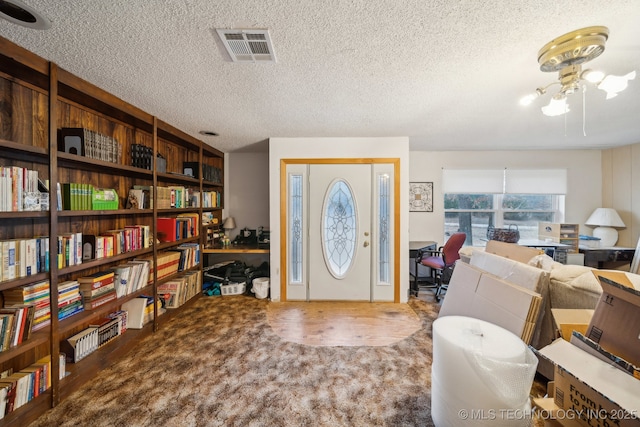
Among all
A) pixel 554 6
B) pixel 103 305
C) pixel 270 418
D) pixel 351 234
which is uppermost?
pixel 554 6

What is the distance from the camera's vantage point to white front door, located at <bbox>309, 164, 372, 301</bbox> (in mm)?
3244

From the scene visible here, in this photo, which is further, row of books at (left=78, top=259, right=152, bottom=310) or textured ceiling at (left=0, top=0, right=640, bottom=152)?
row of books at (left=78, top=259, right=152, bottom=310)

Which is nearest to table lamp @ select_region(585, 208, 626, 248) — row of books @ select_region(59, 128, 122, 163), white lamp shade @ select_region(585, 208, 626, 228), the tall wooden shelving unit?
white lamp shade @ select_region(585, 208, 626, 228)

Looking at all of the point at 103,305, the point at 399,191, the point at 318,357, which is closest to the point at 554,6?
the point at 399,191

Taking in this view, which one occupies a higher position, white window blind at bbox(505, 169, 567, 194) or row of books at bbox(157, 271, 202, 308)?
white window blind at bbox(505, 169, 567, 194)

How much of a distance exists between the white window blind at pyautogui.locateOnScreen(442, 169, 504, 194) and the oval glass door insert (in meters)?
2.00

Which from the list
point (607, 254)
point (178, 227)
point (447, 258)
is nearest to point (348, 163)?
point (447, 258)

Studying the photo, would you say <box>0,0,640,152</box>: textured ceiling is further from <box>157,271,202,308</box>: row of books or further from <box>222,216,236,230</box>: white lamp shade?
<box>157,271,202,308</box>: row of books

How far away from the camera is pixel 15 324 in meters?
1.39

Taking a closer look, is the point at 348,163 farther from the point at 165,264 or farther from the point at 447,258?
the point at 165,264

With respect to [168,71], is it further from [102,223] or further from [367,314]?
[367,314]

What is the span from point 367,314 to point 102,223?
3.05 meters

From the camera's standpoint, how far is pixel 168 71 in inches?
64.7

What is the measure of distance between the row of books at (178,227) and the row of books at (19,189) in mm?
1294
